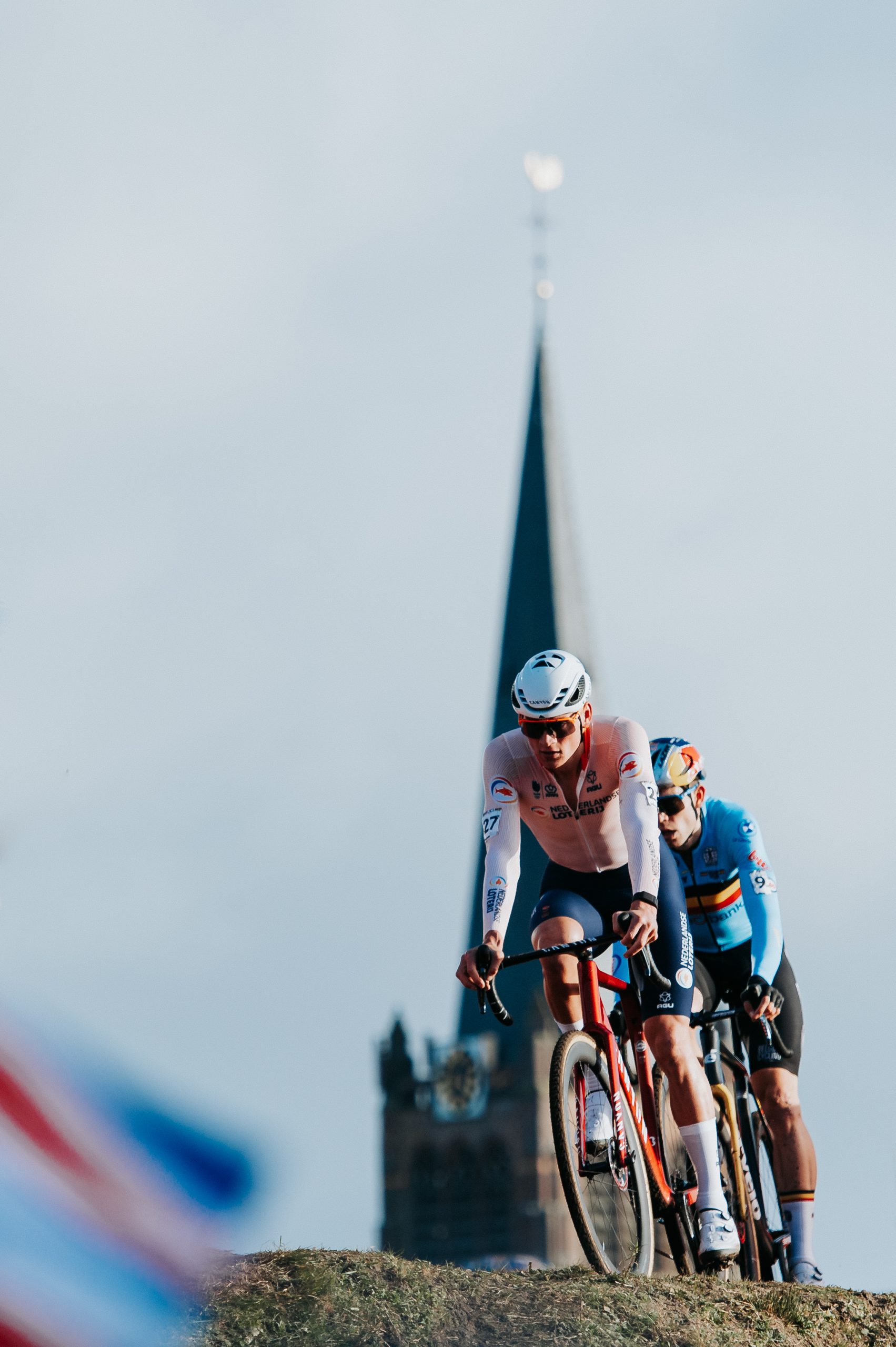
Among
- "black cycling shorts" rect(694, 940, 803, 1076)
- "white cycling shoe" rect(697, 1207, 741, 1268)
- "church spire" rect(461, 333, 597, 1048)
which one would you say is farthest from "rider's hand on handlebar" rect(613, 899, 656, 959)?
→ "church spire" rect(461, 333, 597, 1048)

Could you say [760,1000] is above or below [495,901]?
above

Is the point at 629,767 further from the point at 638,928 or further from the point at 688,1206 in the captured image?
the point at 688,1206

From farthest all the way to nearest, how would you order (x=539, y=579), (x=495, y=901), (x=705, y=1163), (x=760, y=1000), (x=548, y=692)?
(x=539, y=579) → (x=760, y=1000) → (x=705, y=1163) → (x=495, y=901) → (x=548, y=692)

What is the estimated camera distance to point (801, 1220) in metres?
10.5

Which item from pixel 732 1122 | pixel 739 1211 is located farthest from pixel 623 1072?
pixel 739 1211

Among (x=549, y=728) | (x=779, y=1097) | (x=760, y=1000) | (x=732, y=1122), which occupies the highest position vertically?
(x=549, y=728)

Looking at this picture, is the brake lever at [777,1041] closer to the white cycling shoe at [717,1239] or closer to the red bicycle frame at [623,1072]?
the red bicycle frame at [623,1072]

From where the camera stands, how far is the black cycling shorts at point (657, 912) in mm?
9016

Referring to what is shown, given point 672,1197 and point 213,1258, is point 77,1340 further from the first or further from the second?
point 672,1197

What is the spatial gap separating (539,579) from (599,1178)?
107501 millimetres

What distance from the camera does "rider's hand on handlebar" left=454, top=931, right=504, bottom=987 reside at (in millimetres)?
8398

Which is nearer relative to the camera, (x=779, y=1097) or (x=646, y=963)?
(x=646, y=963)

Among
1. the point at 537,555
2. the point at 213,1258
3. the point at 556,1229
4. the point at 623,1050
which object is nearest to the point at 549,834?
the point at 623,1050

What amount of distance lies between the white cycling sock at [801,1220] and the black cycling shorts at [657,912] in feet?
6.91
